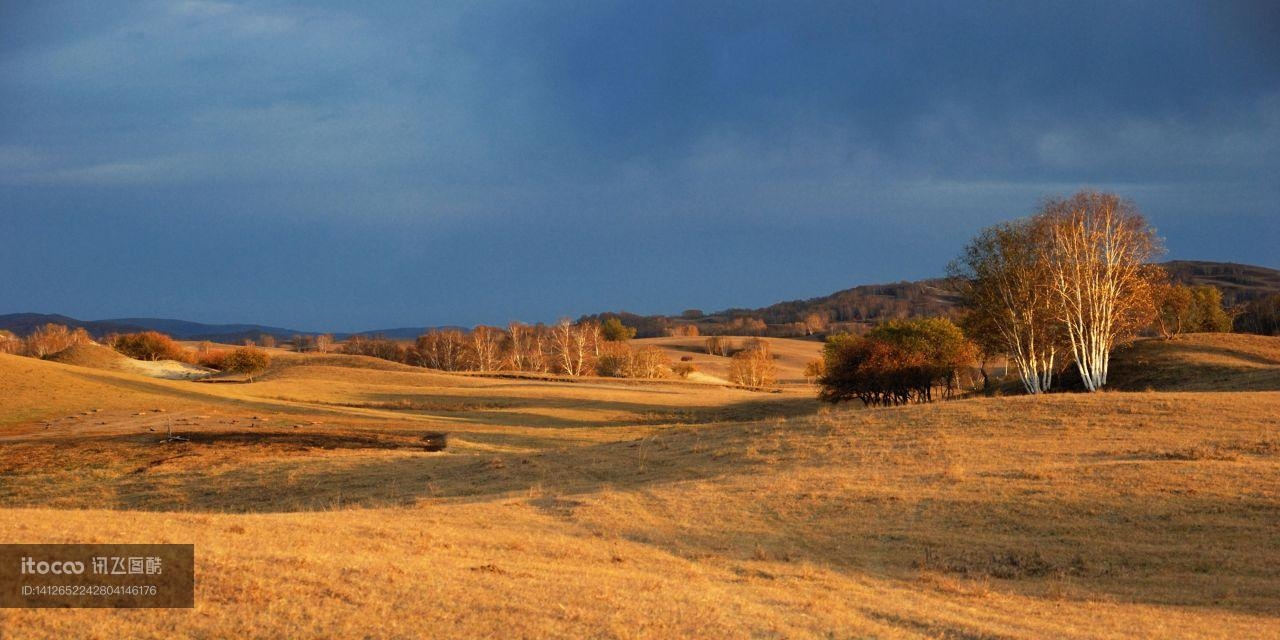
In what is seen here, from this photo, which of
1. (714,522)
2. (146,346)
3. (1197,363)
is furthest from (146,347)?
(1197,363)

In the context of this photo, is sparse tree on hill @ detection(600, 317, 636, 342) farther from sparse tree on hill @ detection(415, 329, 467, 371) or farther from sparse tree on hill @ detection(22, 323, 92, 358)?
sparse tree on hill @ detection(22, 323, 92, 358)

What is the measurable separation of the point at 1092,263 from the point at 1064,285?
1.71m

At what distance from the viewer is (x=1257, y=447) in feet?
68.4

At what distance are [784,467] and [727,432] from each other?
25.0 feet

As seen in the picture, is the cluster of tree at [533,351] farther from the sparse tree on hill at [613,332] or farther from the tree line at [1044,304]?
the tree line at [1044,304]

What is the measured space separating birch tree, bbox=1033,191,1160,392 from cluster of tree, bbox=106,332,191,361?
→ 96.4 m

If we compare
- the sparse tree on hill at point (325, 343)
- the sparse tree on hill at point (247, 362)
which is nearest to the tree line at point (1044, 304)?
the sparse tree on hill at point (247, 362)

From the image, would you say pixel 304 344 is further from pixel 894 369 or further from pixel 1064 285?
pixel 1064 285

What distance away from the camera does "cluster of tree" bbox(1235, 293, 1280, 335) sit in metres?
96.8

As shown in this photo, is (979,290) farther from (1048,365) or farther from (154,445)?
(154,445)

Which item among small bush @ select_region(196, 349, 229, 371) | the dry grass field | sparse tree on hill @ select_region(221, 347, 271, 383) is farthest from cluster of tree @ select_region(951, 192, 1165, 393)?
small bush @ select_region(196, 349, 229, 371)

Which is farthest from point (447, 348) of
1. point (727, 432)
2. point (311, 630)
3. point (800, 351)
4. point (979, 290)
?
point (311, 630)

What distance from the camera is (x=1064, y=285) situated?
1676 inches

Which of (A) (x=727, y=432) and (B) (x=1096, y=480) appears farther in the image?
(A) (x=727, y=432)
